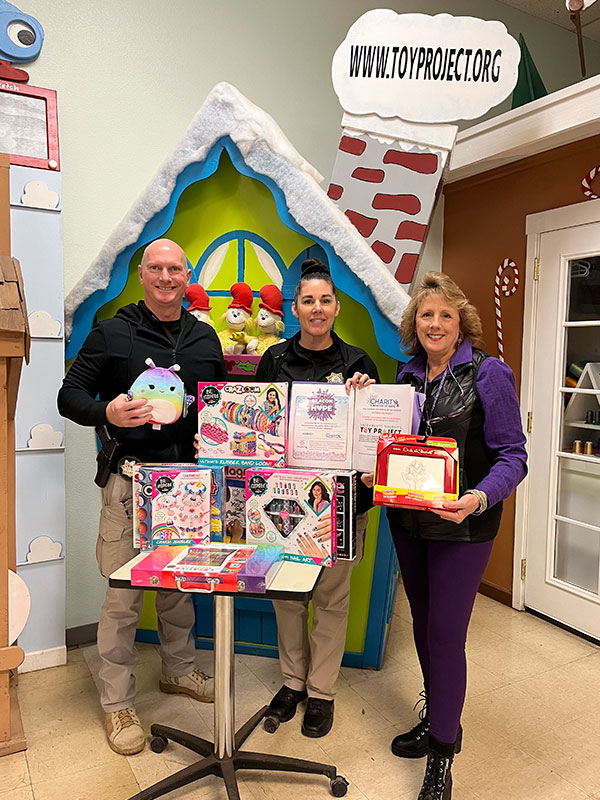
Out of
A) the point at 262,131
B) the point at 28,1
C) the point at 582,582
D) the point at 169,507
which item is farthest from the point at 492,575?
the point at 28,1

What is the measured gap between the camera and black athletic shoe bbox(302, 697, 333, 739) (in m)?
2.06

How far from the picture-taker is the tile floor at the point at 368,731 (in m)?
1.83

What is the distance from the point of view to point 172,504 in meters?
1.66

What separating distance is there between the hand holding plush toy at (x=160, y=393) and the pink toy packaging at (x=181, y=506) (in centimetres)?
16

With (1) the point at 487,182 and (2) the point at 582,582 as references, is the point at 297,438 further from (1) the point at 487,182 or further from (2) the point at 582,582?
(1) the point at 487,182

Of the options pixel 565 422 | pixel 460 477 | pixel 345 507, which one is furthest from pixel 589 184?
pixel 345 507

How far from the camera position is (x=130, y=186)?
2756mm

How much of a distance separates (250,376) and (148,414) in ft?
2.67

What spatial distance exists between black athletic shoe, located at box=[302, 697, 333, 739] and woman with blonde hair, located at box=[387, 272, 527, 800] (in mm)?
451

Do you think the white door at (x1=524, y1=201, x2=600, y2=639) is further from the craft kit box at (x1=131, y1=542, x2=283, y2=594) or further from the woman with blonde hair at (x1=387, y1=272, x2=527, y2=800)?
the craft kit box at (x1=131, y1=542, x2=283, y2=594)

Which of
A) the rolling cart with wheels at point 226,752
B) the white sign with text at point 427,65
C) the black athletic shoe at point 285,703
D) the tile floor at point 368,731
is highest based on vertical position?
the white sign with text at point 427,65

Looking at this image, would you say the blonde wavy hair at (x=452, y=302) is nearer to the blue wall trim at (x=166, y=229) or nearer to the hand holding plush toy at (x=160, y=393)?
the blue wall trim at (x=166, y=229)

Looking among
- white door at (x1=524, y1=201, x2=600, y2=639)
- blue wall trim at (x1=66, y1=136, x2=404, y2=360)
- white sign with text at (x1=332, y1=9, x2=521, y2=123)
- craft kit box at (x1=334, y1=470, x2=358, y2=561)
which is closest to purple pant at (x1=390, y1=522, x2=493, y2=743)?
craft kit box at (x1=334, y1=470, x2=358, y2=561)

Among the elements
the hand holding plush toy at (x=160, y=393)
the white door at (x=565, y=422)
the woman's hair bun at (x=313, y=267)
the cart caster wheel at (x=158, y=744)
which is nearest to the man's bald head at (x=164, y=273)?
the hand holding plush toy at (x=160, y=393)
